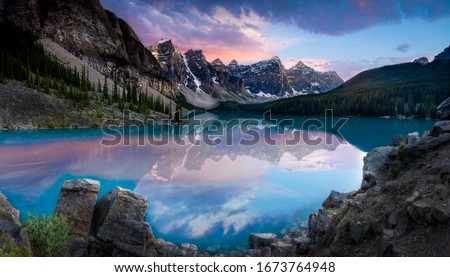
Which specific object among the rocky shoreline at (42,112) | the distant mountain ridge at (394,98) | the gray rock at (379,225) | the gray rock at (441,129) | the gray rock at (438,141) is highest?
the distant mountain ridge at (394,98)

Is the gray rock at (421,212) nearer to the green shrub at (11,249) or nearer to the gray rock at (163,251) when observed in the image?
the gray rock at (163,251)

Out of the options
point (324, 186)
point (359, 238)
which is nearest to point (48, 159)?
point (324, 186)

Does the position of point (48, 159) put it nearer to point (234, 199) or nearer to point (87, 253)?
point (234, 199)

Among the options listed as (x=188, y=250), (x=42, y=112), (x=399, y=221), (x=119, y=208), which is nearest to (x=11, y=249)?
(x=119, y=208)

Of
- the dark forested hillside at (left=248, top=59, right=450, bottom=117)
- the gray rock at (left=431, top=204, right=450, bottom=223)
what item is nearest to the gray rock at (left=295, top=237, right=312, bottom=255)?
the gray rock at (left=431, top=204, right=450, bottom=223)

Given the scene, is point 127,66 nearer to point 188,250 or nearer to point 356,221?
point 188,250

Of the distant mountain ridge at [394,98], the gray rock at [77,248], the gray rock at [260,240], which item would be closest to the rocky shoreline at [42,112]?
the gray rock at [77,248]
